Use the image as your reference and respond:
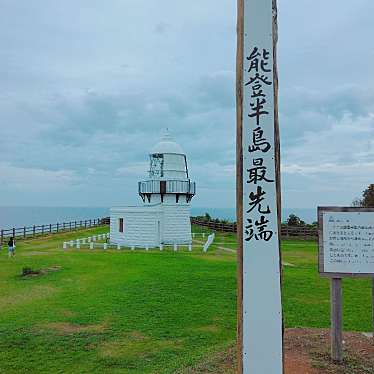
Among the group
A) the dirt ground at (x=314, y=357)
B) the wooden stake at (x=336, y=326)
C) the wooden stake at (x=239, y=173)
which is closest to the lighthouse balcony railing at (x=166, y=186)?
the dirt ground at (x=314, y=357)

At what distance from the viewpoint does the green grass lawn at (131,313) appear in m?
5.88

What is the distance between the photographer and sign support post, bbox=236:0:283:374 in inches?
134

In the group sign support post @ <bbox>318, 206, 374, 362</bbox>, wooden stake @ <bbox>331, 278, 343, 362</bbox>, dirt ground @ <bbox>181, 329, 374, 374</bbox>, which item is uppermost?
sign support post @ <bbox>318, 206, 374, 362</bbox>

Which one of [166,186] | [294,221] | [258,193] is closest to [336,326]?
[258,193]

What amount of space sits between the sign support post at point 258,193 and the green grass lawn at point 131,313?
2222 mm

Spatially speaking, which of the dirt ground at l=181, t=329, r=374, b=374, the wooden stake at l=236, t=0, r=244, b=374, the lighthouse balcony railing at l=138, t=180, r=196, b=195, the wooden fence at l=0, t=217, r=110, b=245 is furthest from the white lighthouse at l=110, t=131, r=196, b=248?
the wooden stake at l=236, t=0, r=244, b=374

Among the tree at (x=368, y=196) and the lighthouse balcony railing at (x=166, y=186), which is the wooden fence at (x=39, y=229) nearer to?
the lighthouse balcony railing at (x=166, y=186)

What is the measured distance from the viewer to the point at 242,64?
3.71 m

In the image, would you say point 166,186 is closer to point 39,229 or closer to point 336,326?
point 39,229

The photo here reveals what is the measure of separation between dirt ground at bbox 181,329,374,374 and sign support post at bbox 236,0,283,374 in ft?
5.89

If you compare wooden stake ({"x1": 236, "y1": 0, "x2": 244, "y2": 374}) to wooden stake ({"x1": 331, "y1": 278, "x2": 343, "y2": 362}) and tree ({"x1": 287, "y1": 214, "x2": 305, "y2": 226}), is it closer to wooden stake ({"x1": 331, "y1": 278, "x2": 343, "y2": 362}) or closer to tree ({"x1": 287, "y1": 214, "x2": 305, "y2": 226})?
wooden stake ({"x1": 331, "y1": 278, "x2": 343, "y2": 362})

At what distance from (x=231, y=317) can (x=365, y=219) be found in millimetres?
3673

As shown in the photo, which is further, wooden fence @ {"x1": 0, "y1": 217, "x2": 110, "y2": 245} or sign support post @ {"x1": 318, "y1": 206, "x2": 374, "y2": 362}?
wooden fence @ {"x1": 0, "y1": 217, "x2": 110, "y2": 245}

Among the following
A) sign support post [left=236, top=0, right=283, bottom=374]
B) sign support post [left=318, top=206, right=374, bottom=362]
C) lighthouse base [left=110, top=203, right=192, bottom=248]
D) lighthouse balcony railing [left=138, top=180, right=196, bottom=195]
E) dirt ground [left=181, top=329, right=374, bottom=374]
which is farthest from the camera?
lighthouse balcony railing [left=138, top=180, right=196, bottom=195]
